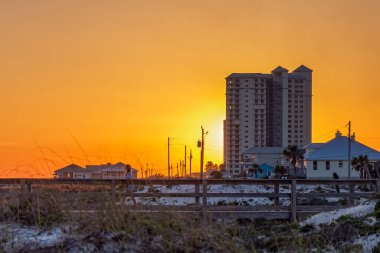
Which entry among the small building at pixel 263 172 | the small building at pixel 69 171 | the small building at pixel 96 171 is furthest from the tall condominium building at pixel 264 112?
the small building at pixel 69 171

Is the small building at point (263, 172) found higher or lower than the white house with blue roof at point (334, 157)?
lower

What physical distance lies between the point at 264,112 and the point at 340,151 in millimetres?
85343

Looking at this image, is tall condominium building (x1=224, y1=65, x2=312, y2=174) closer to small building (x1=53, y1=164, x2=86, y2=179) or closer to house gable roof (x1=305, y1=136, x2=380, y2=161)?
house gable roof (x1=305, y1=136, x2=380, y2=161)

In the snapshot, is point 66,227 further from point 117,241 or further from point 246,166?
point 246,166

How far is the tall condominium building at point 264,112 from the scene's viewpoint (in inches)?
6649

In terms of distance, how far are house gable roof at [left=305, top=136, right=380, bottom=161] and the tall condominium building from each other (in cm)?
7770

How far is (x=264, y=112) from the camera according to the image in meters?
170

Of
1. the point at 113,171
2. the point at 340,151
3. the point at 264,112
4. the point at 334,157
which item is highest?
the point at 264,112

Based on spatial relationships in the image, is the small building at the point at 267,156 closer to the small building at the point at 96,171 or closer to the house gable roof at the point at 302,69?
the house gable roof at the point at 302,69

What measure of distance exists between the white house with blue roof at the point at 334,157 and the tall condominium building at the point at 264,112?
77.4 meters

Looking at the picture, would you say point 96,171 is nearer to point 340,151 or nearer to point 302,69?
point 340,151

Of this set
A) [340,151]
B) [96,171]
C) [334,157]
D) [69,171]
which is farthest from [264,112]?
[69,171]

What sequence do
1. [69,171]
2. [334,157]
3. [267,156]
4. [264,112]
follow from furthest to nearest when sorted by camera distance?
1. [264,112]
2. [267,156]
3. [334,157]
4. [69,171]

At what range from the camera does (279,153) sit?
404 ft
